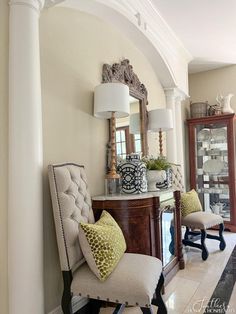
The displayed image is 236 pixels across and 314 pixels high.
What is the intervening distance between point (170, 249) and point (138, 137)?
4.20 feet

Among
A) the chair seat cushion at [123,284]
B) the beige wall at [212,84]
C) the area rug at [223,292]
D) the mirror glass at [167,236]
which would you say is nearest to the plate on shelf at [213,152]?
the beige wall at [212,84]

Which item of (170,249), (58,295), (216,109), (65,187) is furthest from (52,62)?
(216,109)

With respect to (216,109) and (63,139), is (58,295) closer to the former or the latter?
(63,139)

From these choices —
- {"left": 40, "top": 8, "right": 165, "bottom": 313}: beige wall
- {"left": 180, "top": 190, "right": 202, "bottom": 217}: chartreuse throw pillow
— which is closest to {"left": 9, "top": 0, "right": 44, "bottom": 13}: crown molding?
{"left": 40, "top": 8, "right": 165, "bottom": 313}: beige wall

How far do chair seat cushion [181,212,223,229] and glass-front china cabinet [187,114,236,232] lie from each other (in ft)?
3.92

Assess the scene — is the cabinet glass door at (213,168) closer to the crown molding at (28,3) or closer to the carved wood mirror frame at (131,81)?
the carved wood mirror frame at (131,81)

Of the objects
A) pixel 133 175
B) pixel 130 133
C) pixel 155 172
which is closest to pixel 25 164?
pixel 133 175

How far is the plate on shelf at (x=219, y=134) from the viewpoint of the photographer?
4.43 meters

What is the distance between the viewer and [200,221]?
10.2 feet

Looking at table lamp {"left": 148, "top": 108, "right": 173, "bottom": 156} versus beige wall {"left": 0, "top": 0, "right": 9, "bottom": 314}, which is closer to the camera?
beige wall {"left": 0, "top": 0, "right": 9, "bottom": 314}

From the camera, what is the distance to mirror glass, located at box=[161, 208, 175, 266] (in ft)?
7.93

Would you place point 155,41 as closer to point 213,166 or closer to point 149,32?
point 149,32

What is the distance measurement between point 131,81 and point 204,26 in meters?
1.35

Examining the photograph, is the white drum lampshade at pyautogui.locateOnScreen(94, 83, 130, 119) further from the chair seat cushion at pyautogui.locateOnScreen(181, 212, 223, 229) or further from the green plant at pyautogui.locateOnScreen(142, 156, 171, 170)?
the chair seat cushion at pyautogui.locateOnScreen(181, 212, 223, 229)
